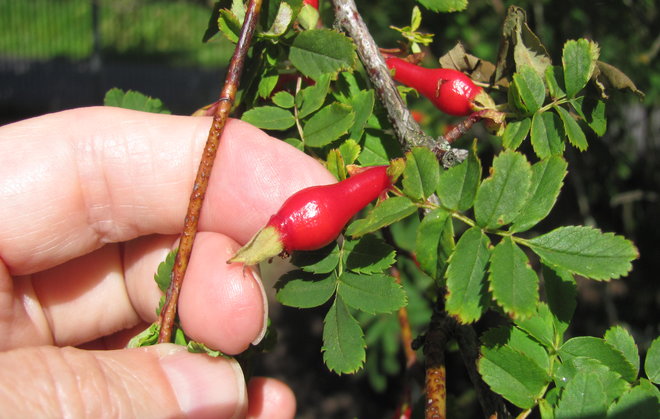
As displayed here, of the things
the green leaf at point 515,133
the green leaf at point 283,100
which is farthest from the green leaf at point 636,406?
the green leaf at point 283,100

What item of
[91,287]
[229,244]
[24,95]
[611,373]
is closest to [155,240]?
[91,287]

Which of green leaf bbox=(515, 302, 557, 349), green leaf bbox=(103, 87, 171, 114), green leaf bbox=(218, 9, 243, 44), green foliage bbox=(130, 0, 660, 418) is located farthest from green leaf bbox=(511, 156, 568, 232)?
green leaf bbox=(103, 87, 171, 114)

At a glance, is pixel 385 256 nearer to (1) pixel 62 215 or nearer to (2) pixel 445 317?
(2) pixel 445 317

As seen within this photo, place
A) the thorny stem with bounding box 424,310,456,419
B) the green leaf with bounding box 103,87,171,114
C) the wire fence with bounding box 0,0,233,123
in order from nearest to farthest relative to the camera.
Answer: the thorny stem with bounding box 424,310,456,419
the green leaf with bounding box 103,87,171,114
the wire fence with bounding box 0,0,233,123

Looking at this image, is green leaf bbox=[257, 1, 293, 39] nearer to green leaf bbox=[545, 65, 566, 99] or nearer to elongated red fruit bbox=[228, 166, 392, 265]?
elongated red fruit bbox=[228, 166, 392, 265]

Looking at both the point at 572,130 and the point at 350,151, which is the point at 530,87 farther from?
the point at 350,151
